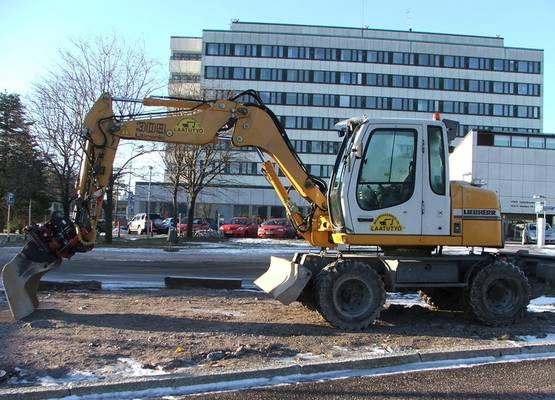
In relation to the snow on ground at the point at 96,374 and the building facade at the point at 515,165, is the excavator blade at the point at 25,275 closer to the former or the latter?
the snow on ground at the point at 96,374

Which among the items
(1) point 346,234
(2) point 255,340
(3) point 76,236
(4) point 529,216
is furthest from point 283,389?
(4) point 529,216

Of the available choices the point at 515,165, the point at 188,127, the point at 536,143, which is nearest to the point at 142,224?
the point at 188,127

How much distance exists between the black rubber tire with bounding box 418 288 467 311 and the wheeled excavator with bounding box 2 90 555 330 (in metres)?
0.11

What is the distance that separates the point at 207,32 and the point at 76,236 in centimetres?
7333

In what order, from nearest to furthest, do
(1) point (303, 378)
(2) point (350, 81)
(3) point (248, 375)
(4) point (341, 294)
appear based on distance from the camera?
(3) point (248, 375) < (1) point (303, 378) < (4) point (341, 294) < (2) point (350, 81)

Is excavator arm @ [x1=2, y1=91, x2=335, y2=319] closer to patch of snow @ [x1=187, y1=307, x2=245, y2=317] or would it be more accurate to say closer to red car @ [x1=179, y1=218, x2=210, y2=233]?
patch of snow @ [x1=187, y1=307, x2=245, y2=317]

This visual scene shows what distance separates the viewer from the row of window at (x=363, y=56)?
255ft

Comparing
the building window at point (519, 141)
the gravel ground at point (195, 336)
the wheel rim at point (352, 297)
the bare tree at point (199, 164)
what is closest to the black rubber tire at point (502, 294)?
the gravel ground at point (195, 336)

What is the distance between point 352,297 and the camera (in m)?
8.70

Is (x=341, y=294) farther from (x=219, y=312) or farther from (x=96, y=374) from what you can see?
(x=96, y=374)

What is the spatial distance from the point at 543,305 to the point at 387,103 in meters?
69.6

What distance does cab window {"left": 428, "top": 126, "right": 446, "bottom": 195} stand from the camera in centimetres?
888

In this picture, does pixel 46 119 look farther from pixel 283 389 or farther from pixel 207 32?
pixel 207 32

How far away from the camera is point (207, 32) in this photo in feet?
255
